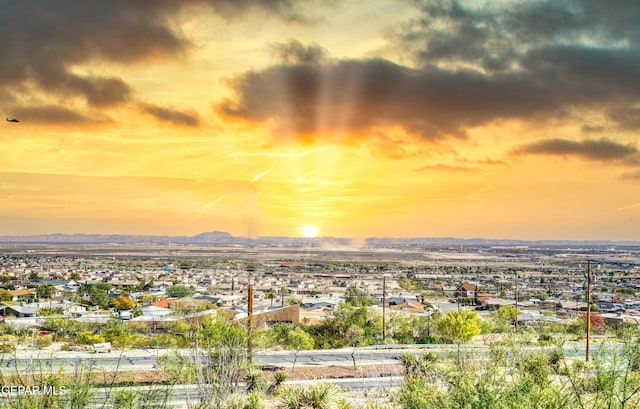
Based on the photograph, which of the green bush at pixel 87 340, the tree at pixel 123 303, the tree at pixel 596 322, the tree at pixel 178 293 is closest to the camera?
the green bush at pixel 87 340

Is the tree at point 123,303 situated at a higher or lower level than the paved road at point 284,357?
lower

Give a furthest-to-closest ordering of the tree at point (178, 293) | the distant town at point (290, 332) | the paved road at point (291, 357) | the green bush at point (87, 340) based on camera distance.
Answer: the tree at point (178, 293) → the green bush at point (87, 340) → the paved road at point (291, 357) → the distant town at point (290, 332)

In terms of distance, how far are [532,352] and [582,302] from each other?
226 ft

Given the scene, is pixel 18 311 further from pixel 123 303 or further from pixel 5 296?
pixel 5 296

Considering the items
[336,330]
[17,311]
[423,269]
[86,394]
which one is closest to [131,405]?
[86,394]

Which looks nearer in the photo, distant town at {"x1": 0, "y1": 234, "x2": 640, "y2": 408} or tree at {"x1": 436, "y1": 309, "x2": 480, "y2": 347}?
distant town at {"x1": 0, "y1": 234, "x2": 640, "y2": 408}

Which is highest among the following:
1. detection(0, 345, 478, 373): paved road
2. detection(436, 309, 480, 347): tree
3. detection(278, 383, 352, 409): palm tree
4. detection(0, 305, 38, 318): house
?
detection(278, 383, 352, 409): palm tree

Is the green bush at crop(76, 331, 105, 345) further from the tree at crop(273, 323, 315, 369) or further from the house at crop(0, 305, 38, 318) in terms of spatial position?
the house at crop(0, 305, 38, 318)

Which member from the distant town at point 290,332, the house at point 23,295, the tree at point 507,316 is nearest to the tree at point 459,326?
the distant town at point 290,332

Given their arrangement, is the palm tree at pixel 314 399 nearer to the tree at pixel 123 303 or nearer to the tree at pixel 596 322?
the tree at pixel 596 322

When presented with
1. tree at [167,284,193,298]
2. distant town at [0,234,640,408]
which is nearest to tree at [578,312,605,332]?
distant town at [0,234,640,408]

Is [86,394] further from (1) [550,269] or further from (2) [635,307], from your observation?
(1) [550,269]

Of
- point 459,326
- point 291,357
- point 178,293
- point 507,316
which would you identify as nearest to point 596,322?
point 507,316

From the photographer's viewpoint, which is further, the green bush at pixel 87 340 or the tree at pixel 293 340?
the tree at pixel 293 340
